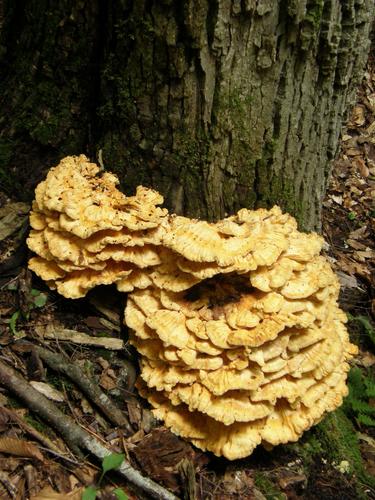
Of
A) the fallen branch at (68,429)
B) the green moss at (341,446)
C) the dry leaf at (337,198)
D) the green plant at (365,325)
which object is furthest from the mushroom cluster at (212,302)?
the dry leaf at (337,198)

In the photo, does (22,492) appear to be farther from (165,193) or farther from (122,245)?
(165,193)

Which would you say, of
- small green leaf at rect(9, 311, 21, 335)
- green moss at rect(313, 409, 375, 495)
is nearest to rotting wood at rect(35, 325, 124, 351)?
small green leaf at rect(9, 311, 21, 335)

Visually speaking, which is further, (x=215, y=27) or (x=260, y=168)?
(x=260, y=168)

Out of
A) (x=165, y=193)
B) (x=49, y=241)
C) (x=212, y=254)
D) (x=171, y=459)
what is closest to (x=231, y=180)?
(x=165, y=193)

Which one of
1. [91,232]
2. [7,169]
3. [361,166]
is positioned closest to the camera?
A: [91,232]

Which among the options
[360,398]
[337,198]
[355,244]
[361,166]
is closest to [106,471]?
[360,398]

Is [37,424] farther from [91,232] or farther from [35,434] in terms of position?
[91,232]
